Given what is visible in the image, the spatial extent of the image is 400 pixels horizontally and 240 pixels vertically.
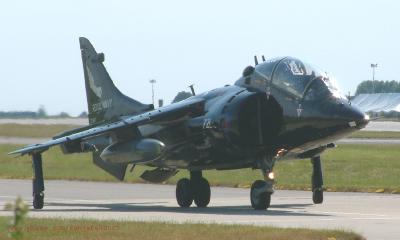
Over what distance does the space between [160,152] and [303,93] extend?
11.3 ft

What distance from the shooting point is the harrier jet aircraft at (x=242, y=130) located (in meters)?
21.9

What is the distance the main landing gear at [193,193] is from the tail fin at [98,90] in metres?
3.47

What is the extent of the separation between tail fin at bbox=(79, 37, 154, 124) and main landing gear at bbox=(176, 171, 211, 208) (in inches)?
137

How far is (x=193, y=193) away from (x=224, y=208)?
96 centimetres

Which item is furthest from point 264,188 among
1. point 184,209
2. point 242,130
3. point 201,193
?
point 201,193

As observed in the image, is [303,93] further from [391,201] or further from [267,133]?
[391,201]

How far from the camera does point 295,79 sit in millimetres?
22188

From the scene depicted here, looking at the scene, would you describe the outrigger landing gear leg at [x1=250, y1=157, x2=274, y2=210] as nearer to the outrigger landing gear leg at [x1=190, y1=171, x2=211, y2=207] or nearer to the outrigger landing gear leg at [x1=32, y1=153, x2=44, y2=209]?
the outrigger landing gear leg at [x1=190, y1=171, x2=211, y2=207]

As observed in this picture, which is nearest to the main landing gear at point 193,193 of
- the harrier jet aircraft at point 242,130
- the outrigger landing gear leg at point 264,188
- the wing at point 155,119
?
the harrier jet aircraft at point 242,130

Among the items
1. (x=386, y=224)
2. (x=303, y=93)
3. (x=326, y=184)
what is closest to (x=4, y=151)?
(x=326, y=184)

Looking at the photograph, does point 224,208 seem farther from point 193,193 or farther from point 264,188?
point 264,188

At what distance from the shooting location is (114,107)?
91.9 ft

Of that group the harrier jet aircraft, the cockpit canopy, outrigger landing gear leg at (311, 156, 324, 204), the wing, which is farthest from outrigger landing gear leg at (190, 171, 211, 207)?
the cockpit canopy

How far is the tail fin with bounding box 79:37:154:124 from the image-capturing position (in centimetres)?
2808
